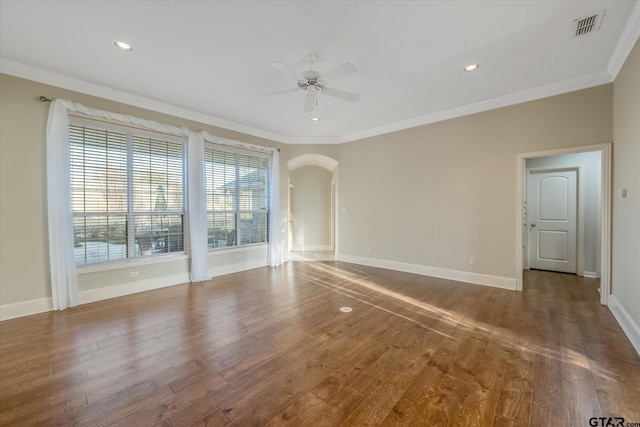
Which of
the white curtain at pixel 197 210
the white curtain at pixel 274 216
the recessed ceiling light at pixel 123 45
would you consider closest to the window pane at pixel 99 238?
the white curtain at pixel 197 210

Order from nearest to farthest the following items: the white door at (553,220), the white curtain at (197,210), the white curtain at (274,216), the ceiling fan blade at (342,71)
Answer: the ceiling fan blade at (342,71)
the white curtain at (197,210)
the white door at (553,220)
the white curtain at (274,216)

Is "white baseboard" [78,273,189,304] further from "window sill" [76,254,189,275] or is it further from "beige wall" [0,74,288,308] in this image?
"window sill" [76,254,189,275]

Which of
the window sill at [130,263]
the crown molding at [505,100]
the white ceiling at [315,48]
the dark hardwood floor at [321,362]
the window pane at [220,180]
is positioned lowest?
the dark hardwood floor at [321,362]

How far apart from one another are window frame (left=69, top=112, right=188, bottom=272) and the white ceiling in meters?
0.43

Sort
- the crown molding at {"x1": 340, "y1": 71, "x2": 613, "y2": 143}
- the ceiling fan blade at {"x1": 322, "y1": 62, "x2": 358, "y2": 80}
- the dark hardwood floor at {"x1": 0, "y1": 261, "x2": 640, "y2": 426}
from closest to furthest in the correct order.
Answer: the dark hardwood floor at {"x1": 0, "y1": 261, "x2": 640, "y2": 426}
the ceiling fan blade at {"x1": 322, "y1": 62, "x2": 358, "y2": 80}
the crown molding at {"x1": 340, "y1": 71, "x2": 613, "y2": 143}

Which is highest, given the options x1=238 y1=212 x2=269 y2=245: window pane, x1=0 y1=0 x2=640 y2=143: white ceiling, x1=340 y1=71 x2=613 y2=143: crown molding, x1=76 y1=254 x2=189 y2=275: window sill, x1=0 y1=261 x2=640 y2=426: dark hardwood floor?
x1=0 y1=0 x2=640 y2=143: white ceiling

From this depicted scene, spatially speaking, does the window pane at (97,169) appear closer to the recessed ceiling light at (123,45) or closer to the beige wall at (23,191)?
the beige wall at (23,191)

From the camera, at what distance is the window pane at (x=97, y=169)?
11.8ft

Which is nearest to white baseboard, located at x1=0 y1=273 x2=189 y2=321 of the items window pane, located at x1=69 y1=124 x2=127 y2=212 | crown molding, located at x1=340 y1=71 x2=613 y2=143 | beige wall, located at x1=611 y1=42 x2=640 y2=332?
window pane, located at x1=69 y1=124 x2=127 y2=212

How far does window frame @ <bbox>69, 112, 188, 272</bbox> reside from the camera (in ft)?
12.0

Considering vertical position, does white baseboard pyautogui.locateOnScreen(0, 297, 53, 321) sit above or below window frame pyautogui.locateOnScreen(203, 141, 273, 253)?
below

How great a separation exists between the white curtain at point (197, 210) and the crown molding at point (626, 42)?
5.61m

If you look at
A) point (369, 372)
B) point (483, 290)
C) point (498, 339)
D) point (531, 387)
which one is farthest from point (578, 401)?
point (483, 290)

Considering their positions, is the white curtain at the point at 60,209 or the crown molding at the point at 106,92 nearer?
the crown molding at the point at 106,92
